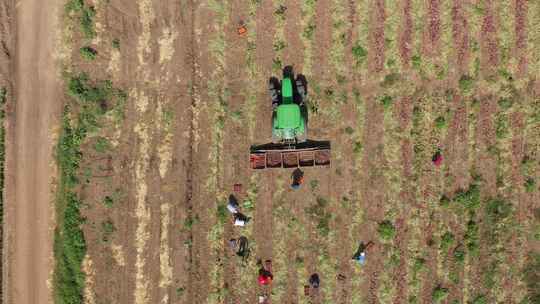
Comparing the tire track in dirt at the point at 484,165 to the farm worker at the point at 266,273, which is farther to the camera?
the tire track in dirt at the point at 484,165

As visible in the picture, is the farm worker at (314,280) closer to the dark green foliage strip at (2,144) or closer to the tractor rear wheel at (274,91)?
the tractor rear wheel at (274,91)

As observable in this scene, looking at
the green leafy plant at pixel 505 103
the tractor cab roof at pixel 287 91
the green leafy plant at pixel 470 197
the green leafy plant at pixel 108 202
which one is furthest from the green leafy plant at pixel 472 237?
the green leafy plant at pixel 108 202

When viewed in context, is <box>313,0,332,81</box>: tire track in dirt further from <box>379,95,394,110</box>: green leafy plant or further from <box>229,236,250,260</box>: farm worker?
<box>229,236,250,260</box>: farm worker

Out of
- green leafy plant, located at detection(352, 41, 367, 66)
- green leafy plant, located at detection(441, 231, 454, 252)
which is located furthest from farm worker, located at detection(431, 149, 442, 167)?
green leafy plant, located at detection(352, 41, 367, 66)

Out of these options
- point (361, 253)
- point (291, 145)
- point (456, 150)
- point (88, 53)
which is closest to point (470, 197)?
point (456, 150)

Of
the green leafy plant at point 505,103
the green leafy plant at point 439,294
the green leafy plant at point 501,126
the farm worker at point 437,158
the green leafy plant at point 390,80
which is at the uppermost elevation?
the green leafy plant at point 390,80

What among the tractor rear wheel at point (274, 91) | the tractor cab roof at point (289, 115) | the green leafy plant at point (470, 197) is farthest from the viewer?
the green leafy plant at point (470, 197)
